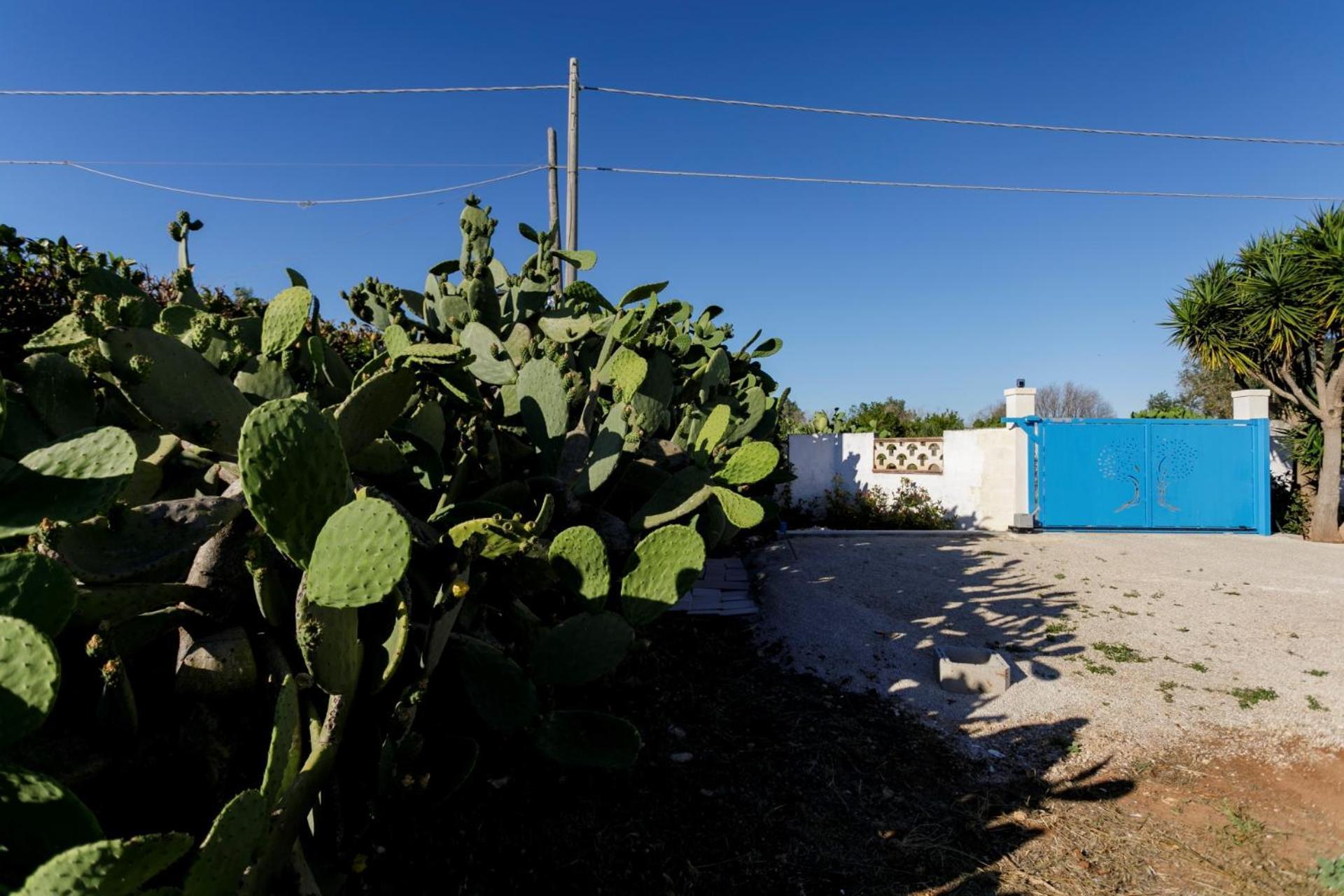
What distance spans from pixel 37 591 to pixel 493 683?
898 mm

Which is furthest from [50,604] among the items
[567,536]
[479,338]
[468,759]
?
[479,338]

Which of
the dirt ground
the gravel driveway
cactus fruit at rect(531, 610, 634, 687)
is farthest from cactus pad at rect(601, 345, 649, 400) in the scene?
the gravel driveway

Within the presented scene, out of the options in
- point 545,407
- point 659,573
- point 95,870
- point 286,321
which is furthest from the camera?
point 545,407

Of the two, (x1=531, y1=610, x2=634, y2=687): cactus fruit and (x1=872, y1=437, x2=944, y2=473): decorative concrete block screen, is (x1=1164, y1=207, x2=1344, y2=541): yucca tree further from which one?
(x1=531, y1=610, x2=634, y2=687): cactus fruit

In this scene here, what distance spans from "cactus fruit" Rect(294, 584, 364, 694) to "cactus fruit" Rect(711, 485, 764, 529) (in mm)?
1347

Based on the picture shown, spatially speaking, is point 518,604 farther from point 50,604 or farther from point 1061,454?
A: point 1061,454

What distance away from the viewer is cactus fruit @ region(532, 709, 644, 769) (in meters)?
1.81

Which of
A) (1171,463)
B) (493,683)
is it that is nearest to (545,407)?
(493,683)

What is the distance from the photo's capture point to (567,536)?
1.82 metres

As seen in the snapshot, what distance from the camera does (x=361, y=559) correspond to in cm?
112

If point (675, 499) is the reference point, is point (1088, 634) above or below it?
below

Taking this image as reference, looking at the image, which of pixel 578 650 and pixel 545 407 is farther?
pixel 545 407

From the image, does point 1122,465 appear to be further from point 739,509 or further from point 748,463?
point 739,509

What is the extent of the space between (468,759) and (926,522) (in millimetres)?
9346
